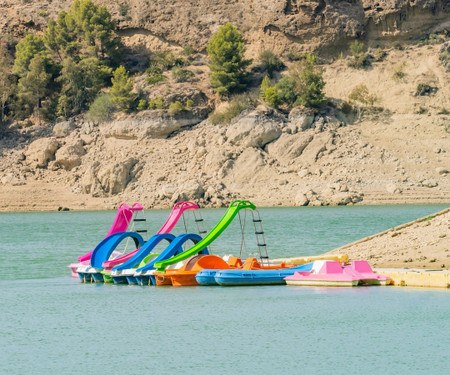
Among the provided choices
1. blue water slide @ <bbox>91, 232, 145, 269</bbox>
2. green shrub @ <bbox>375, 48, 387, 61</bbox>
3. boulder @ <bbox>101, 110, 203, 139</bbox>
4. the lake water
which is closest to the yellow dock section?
the lake water

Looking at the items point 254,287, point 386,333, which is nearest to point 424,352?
point 386,333

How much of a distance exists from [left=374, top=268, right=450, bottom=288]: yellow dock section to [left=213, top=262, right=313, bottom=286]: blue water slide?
8.07 ft

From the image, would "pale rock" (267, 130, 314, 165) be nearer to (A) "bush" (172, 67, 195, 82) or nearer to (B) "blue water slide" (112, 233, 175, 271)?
(A) "bush" (172, 67, 195, 82)

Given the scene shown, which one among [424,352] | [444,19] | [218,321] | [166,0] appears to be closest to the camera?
[424,352]

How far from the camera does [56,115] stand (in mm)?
81625

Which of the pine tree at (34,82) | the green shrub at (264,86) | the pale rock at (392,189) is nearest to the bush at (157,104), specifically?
the green shrub at (264,86)

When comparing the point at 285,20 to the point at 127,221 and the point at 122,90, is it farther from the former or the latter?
the point at 127,221

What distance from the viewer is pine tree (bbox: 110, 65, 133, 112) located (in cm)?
7731

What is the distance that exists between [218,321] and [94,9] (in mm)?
63387

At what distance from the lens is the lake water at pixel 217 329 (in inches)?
687

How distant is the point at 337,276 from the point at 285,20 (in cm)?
5570

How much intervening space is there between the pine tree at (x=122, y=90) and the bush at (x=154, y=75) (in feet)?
5.56

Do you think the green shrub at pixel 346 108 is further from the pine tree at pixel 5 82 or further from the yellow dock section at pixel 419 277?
the yellow dock section at pixel 419 277

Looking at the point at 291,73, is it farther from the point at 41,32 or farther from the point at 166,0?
Answer: the point at 41,32
